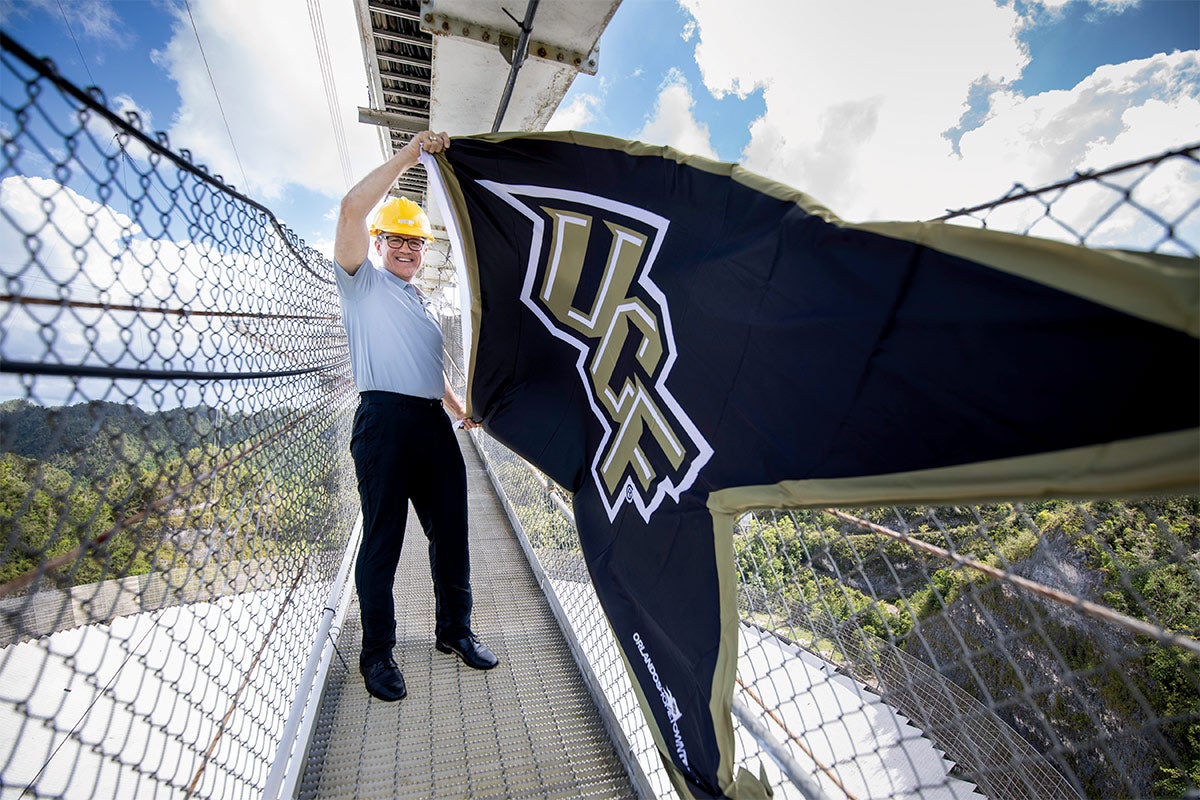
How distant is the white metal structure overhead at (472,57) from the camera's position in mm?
2863

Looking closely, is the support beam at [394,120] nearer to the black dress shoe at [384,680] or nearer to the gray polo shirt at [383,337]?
the gray polo shirt at [383,337]

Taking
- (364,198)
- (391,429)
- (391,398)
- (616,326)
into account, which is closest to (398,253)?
(364,198)

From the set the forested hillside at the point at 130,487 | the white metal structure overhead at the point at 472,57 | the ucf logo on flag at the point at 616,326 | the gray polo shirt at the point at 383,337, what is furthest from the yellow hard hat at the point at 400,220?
the white metal structure overhead at the point at 472,57

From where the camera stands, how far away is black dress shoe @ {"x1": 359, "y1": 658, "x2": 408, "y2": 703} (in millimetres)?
1882

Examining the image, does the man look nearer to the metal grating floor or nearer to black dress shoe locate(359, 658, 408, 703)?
black dress shoe locate(359, 658, 408, 703)

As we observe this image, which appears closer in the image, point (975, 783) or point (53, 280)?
point (53, 280)

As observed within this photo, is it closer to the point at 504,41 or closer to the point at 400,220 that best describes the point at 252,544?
the point at 400,220

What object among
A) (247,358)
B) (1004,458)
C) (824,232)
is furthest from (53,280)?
(1004,458)

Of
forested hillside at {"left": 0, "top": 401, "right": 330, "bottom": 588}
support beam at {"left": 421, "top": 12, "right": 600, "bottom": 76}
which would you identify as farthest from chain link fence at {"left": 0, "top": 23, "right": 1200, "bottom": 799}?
support beam at {"left": 421, "top": 12, "right": 600, "bottom": 76}

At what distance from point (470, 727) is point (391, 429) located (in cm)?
109

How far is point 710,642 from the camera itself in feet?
3.39

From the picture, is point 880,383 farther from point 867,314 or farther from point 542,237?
point 542,237

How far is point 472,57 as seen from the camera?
322 cm

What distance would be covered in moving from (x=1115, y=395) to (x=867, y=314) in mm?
306
